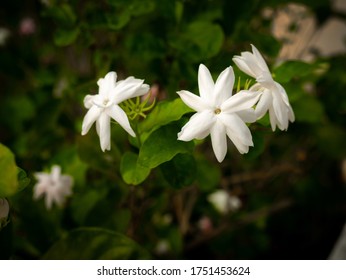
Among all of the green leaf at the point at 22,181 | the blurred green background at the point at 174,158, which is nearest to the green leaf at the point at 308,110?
the blurred green background at the point at 174,158

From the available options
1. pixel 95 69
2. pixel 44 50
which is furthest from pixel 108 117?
pixel 44 50

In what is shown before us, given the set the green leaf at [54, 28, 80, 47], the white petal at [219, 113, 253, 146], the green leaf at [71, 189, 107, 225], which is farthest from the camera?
the green leaf at [71, 189, 107, 225]

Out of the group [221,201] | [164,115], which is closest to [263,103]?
[164,115]

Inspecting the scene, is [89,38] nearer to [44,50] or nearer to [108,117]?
[108,117]

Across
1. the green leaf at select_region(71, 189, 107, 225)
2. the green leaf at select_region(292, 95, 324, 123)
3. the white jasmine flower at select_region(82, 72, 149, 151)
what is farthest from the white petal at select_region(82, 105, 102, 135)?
the green leaf at select_region(292, 95, 324, 123)

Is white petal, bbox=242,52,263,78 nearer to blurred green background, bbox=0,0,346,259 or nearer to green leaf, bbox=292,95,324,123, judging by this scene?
blurred green background, bbox=0,0,346,259

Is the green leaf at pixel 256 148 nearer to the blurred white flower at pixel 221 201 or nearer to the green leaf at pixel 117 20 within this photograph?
the green leaf at pixel 117 20
